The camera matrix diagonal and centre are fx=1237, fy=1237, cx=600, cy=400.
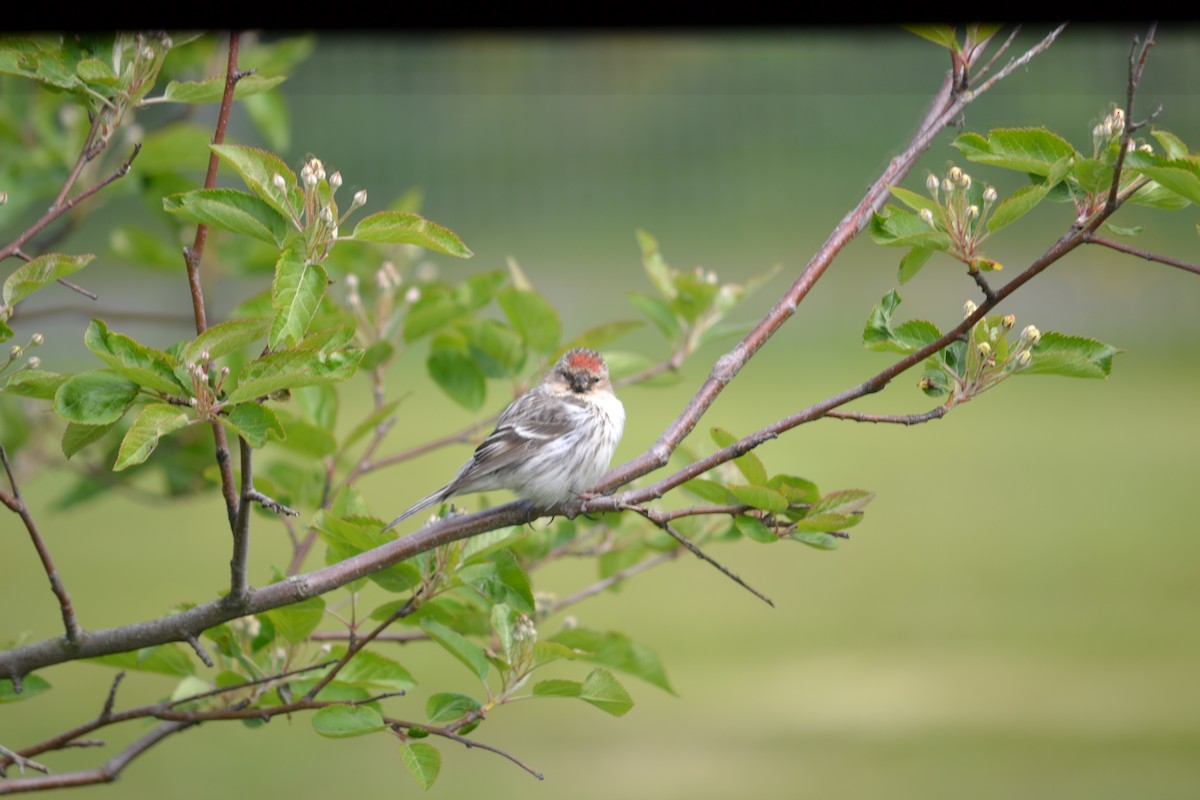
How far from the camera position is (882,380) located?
1017 millimetres

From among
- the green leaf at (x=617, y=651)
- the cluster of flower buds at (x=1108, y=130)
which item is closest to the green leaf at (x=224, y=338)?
the green leaf at (x=617, y=651)

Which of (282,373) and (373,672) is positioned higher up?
(282,373)

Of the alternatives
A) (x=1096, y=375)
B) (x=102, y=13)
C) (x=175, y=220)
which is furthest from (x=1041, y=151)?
(x=175, y=220)

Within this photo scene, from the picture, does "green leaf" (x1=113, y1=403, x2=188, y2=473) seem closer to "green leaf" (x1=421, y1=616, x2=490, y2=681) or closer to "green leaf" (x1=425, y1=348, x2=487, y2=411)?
"green leaf" (x1=421, y1=616, x2=490, y2=681)

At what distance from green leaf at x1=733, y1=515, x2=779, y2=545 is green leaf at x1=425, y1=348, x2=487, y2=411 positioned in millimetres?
547

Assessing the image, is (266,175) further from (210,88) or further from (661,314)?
(661,314)

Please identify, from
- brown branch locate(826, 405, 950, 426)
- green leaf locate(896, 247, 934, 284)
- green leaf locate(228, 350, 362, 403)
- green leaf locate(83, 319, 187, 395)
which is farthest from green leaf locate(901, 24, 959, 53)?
green leaf locate(83, 319, 187, 395)

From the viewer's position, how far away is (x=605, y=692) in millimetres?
1128

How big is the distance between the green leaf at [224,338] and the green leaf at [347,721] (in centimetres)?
34

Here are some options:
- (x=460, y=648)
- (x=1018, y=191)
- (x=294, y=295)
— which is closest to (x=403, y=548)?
(x=460, y=648)

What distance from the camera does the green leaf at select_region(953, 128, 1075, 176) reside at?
98 centimetres

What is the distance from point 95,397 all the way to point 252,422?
12 centimetres

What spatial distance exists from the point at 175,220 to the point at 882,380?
4.03 feet

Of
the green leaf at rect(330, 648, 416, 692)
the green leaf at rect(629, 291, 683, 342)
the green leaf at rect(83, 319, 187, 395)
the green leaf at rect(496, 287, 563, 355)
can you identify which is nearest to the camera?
the green leaf at rect(83, 319, 187, 395)
